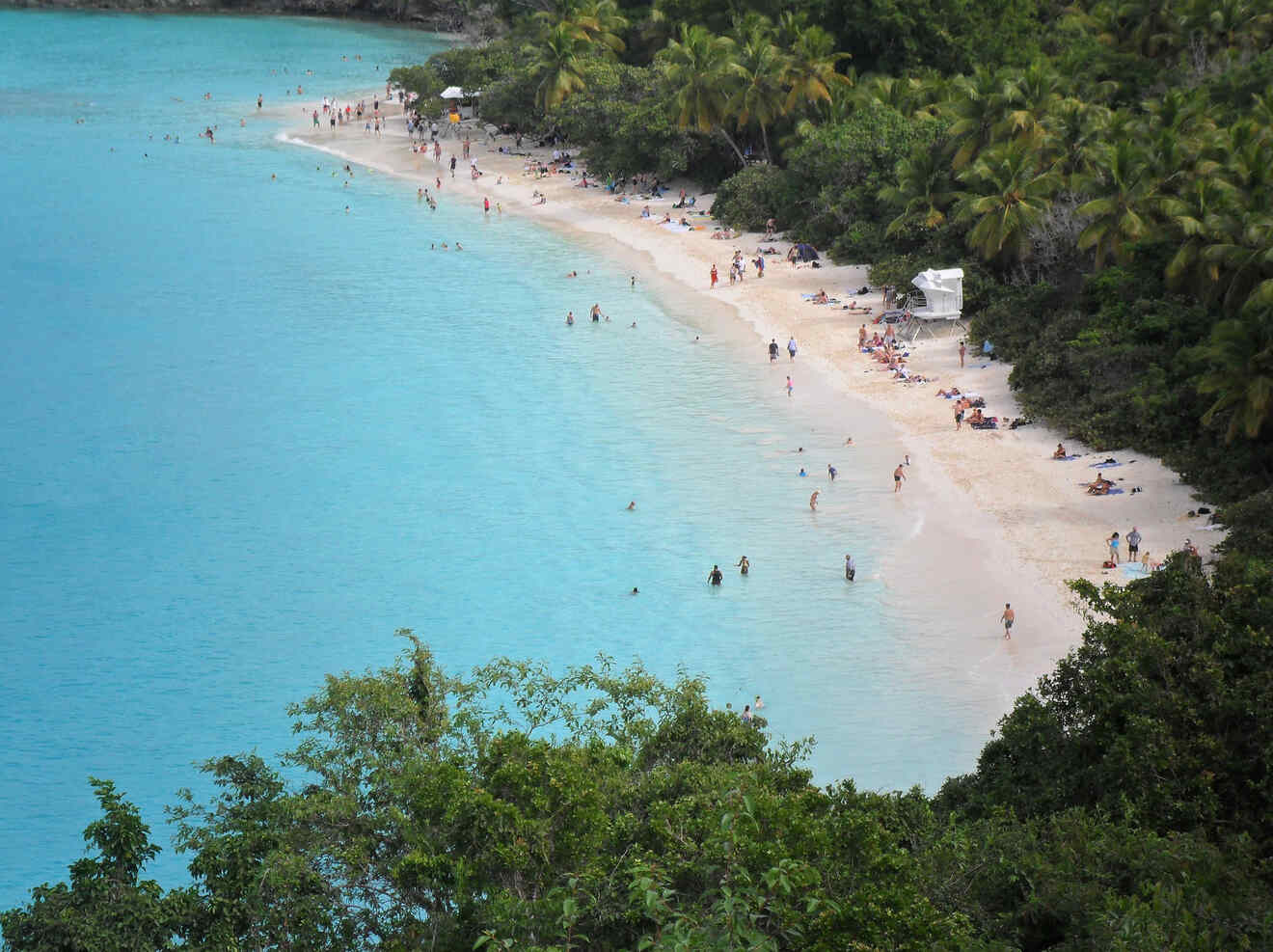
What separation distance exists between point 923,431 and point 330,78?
73547 mm

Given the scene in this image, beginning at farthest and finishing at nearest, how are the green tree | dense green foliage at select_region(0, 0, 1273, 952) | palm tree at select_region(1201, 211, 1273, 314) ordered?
palm tree at select_region(1201, 211, 1273, 314) < the green tree < dense green foliage at select_region(0, 0, 1273, 952)

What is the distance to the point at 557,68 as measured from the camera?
76000mm

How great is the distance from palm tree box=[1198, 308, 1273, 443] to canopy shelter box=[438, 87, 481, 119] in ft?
181

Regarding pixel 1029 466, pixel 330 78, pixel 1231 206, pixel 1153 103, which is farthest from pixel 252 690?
pixel 330 78

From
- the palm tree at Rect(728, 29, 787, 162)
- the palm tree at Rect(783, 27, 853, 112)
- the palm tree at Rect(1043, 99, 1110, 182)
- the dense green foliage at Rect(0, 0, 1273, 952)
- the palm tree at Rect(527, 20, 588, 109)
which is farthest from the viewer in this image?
the palm tree at Rect(527, 20, 588, 109)

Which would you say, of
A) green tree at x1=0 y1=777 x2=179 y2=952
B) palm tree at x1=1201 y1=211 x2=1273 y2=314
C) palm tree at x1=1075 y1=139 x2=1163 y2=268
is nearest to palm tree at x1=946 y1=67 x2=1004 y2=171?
palm tree at x1=1075 y1=139 x2=1163 y2=268

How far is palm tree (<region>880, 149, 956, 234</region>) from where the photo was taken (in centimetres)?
5291

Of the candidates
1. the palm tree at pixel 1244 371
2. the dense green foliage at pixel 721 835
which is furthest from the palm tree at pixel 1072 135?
the dense green foliage at pixel 721 835

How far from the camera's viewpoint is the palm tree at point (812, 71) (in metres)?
63.3

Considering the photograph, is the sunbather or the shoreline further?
the sunbather

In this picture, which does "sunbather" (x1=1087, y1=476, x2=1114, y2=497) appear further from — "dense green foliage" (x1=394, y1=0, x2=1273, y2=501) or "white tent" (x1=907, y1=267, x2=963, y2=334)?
"white tent" (x1=907, y1=267, x2=963, y2=334)

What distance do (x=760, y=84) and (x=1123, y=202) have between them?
23.9m

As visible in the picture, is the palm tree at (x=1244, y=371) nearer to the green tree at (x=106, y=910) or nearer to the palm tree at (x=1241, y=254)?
the palm tree at (x=1241, y=254)

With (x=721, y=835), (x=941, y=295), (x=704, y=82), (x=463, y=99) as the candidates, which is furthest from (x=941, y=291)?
(x=463, y=99)
